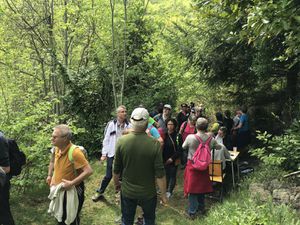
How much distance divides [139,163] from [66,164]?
0.97m

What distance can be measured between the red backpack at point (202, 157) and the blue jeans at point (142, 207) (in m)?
1.83

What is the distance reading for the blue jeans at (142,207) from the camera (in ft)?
13.0

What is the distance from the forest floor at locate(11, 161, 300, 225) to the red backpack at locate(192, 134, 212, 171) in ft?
2.37

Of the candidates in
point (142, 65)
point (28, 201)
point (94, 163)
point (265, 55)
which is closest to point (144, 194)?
point (28, 201)

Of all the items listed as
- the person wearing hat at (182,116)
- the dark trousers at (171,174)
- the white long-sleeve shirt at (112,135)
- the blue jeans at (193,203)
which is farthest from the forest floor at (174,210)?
the person wearing hat at (182,116)

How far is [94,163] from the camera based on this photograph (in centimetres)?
990

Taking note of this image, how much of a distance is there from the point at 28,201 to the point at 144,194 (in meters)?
4.03

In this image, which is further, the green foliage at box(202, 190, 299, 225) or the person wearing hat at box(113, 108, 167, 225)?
the green foliage at box(202, 190, 299, 225)

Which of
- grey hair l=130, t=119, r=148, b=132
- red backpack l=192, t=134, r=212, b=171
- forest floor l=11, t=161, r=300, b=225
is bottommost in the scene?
forest floor l=11, t=161, r=300, b=225

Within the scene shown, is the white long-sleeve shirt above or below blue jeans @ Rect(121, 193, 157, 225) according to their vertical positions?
above

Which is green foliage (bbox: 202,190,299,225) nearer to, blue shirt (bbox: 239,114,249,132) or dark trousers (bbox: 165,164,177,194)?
dark trousers (bbox: 165,164,177,194)

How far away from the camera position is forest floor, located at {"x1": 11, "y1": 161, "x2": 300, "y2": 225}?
4402 millimetres

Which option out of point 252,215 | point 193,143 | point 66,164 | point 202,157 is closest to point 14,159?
point 66,164

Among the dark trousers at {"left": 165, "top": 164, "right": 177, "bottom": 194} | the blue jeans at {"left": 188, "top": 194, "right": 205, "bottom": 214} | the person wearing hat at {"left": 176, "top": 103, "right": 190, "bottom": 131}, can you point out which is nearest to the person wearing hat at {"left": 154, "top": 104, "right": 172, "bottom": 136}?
the dark trousers at {"left": 165, "top": 164, "right": 177, "bottom": 194}
